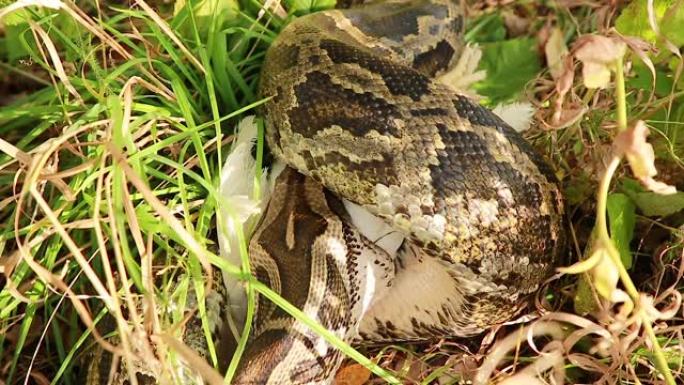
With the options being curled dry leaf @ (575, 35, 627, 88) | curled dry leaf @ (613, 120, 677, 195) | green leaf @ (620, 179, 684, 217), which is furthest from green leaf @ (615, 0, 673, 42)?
curled dry leaf @ (613, 120, 677, 195)

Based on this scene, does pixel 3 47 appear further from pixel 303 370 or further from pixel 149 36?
pixel 303 370

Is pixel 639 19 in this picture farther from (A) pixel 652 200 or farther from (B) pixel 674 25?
(A) pixel 652 200

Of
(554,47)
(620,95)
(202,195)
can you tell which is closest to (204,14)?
(202,195)

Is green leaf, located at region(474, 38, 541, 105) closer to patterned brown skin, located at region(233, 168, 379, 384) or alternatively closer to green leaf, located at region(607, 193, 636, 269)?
green leaf, located at region(607, 193, 636, 269)

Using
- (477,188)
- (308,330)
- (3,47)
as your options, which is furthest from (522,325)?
(3,47)

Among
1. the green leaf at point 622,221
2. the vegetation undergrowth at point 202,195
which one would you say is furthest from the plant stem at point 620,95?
the green leaf at point 622,221

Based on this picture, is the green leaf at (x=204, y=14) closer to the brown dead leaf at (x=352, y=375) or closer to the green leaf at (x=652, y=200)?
the brown dead leaf at (x=352, y=375)
